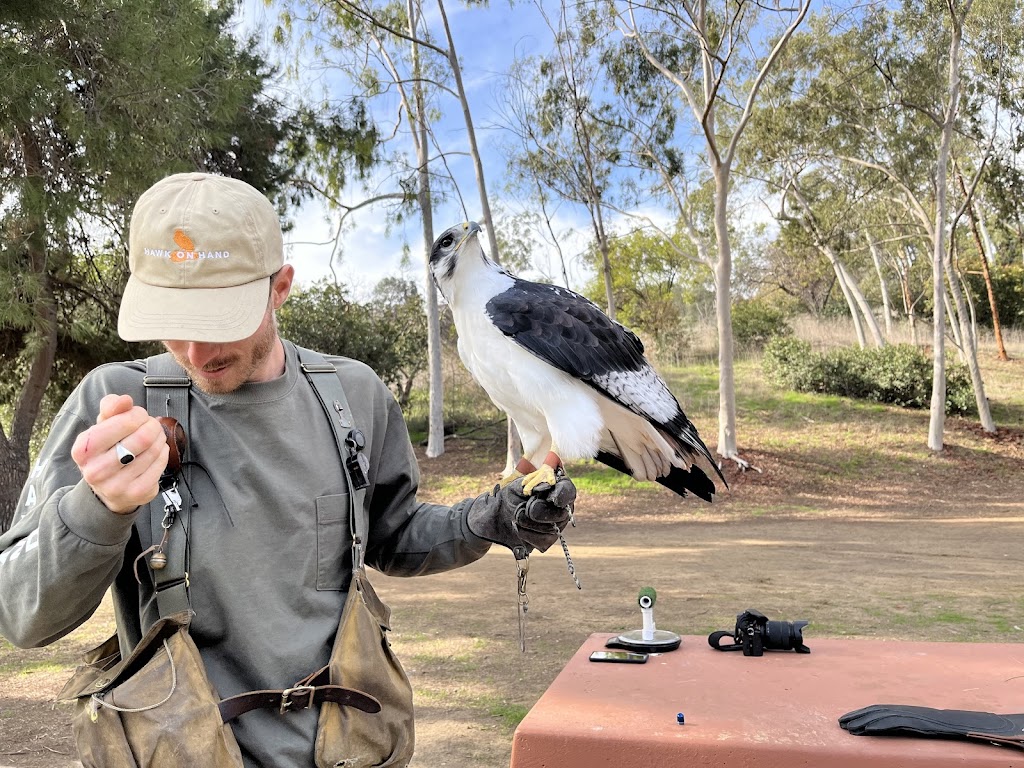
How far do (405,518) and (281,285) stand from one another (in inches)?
25.7

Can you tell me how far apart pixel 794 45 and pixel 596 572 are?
52.9ft

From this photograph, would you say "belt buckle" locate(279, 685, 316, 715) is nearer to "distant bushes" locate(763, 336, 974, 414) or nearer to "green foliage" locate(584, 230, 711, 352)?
"distant bushes" locate(763, 336, 974, 414)

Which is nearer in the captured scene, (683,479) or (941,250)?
(683,479)

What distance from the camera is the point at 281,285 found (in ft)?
5.68

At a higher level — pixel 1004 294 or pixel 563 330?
pixel 1004 294

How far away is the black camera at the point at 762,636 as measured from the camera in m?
3.53

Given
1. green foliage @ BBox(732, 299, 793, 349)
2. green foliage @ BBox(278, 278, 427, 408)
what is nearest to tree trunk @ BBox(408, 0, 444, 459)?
green foliage @ BBox(278, 278, 427, 408)

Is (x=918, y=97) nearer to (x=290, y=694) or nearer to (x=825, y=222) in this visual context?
(x=825, y=222)

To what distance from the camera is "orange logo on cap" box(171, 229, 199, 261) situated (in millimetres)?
1528

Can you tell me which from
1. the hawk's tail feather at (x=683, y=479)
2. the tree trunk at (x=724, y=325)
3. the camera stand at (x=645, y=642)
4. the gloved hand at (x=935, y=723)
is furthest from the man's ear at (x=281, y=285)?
the tree trunk at (x=724, y=325)

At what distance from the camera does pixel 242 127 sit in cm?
1553

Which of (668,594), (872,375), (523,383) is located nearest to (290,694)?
(523,383)

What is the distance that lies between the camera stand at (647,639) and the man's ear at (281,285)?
2.39m

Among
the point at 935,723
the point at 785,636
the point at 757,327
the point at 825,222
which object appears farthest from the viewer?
the point at 757,327
